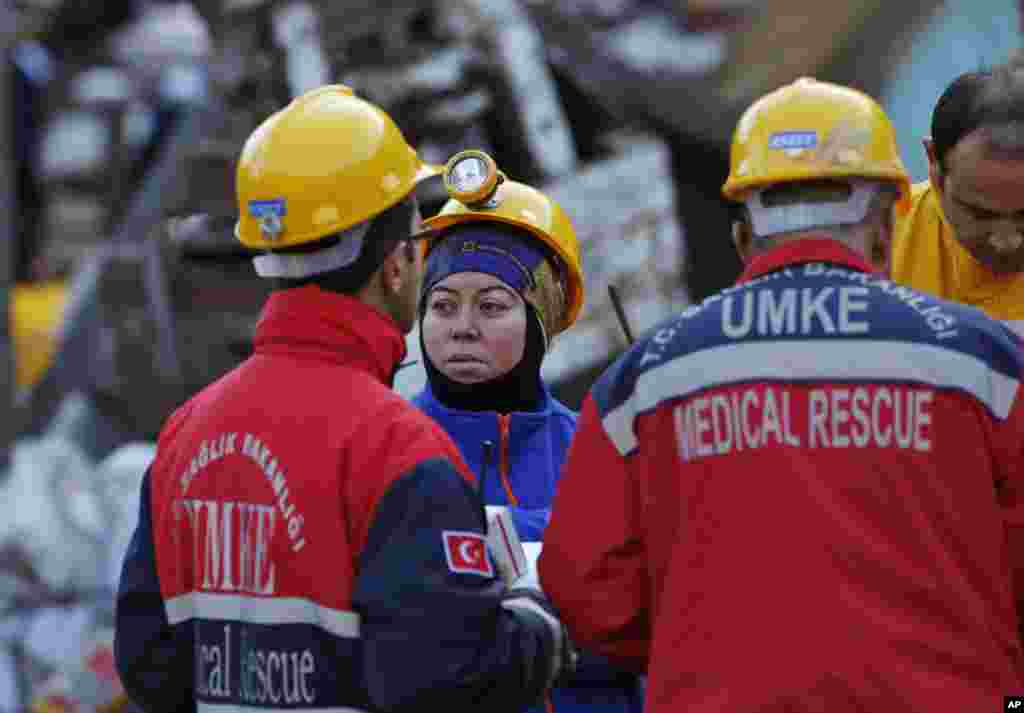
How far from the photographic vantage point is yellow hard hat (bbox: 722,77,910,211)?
3348mm

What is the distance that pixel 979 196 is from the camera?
3887mm

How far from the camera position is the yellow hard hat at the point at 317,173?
3463 millimetres

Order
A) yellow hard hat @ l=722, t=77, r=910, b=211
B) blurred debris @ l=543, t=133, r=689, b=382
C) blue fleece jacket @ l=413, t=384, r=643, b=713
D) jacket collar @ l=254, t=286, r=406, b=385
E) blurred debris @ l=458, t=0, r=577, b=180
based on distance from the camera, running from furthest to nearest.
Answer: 1. blurred debris @ l=458, t=0, r=577, b=180
2. blurred debris @ l=543, t=133, r=689, b=382
3. blue fleece jacket @ l=413, t=384, r=643, b=713
4. jacket collar @ l=254, t=286, r=406, b=385
5. yellow hard hat @ l=722, t=77, r=910, b=211

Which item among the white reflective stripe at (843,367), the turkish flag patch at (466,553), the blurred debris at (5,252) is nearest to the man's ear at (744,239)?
the white reflective stripe at (843,367)

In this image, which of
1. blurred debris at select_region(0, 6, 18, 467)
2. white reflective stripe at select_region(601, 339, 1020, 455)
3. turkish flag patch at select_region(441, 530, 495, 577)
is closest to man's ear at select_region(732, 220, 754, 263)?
white reflective stripe at select_region(601, 339, 1020, 455)

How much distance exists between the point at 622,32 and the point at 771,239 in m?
7.39

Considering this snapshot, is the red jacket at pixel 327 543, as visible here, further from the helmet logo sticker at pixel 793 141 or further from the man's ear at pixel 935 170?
the man's ear at pixel 935 170

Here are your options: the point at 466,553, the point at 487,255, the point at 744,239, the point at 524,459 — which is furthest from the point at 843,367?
the point at 487,255

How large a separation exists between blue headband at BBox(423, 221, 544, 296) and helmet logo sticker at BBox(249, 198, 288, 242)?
3.49 ft

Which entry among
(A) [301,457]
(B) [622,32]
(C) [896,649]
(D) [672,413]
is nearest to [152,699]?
(A) [301,457]

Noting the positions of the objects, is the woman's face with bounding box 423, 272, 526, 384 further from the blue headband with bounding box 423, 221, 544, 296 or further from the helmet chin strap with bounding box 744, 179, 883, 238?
the helmet chin strap with bounding box 744, 179, 883, 238

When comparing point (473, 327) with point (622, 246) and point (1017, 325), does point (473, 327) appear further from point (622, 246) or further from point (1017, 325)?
point (622, 246)

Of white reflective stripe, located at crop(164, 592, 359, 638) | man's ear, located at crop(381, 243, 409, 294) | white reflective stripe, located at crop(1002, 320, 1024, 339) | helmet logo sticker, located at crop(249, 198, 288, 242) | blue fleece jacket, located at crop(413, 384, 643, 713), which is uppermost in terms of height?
helmet logo sticker, located at crop(249, 198, 288, 242)

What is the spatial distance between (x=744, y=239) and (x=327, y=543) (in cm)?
94
